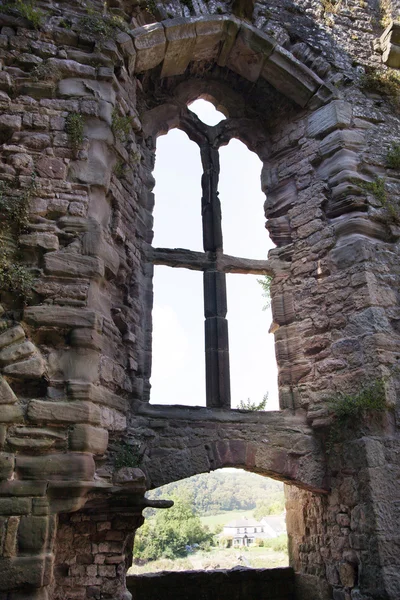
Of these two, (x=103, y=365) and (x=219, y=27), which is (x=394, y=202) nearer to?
(x=219, y=27)

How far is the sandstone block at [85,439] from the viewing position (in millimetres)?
3373

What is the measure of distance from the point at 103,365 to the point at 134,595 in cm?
298

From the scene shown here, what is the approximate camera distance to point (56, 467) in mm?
3273

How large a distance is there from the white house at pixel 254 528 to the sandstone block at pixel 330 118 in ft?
42.8

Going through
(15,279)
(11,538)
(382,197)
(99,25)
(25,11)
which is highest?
(99,25)

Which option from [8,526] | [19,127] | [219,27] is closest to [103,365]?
[8,526]

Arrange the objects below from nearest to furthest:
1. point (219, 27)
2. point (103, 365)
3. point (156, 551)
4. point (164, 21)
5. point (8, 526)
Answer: point (8, 526)
point (103, 365)
point (164, 21)
point (219, 27)
point (156, 551)

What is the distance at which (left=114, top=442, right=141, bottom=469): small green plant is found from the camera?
424 cm

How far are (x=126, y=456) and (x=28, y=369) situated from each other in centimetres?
133

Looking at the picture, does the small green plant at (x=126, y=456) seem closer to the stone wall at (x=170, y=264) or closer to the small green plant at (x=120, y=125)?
the stone wall at (x=170, y=264)

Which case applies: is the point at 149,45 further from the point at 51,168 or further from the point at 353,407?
the point at 353,407

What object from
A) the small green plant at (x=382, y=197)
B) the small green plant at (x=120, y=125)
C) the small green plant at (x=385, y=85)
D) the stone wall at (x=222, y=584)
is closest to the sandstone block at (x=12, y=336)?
the small green plant at (x=120, y=125)

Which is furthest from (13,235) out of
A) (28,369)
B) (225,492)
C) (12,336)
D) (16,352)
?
(225,492)

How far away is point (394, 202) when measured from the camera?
18.6 feet
